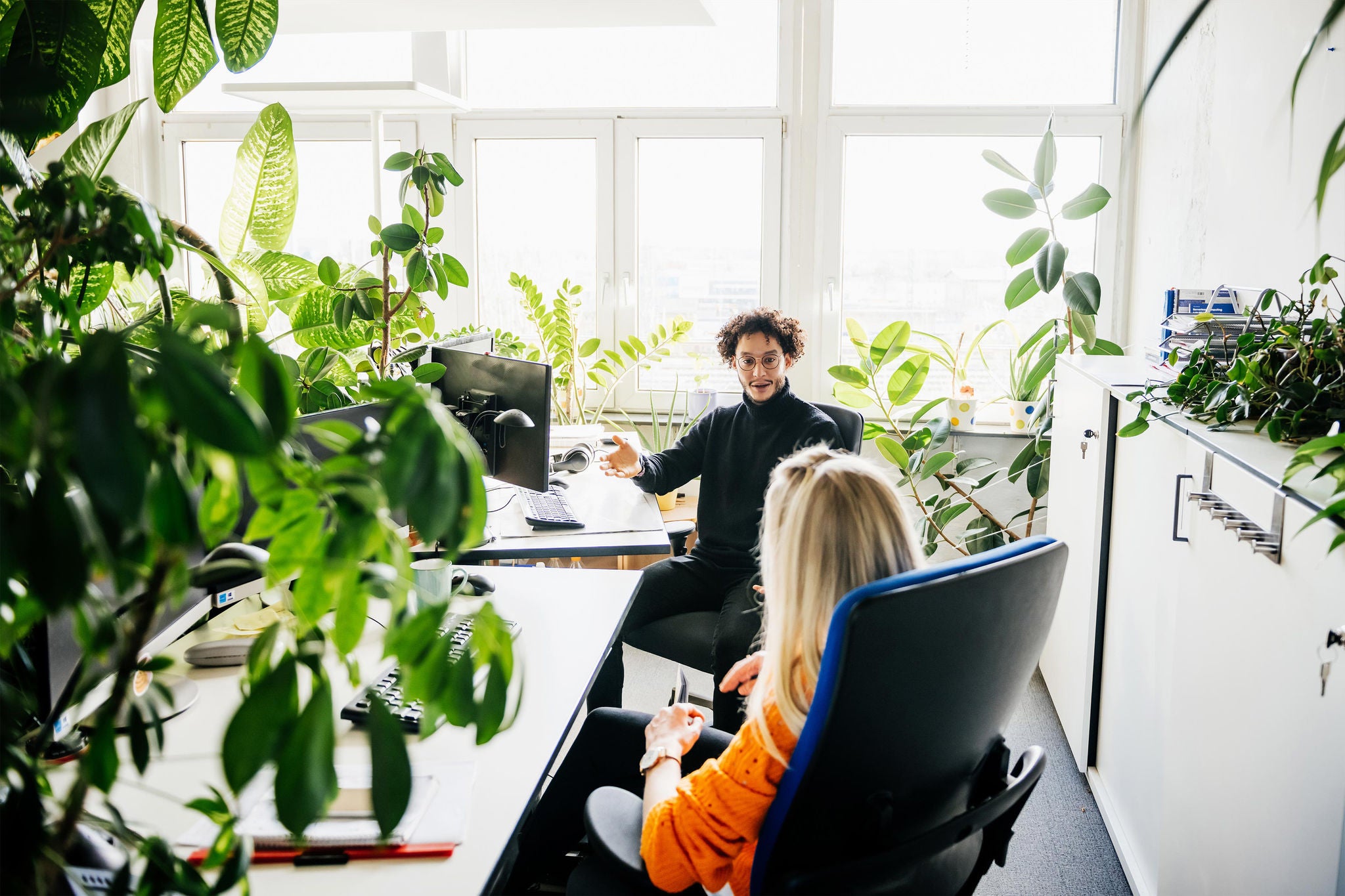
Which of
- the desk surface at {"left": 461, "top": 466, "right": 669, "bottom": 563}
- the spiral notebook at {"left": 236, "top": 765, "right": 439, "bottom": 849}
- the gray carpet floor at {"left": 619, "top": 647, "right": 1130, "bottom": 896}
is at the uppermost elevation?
the desk surface at {"left": 461, "top": 466, "right": 669, "bottom": 563}

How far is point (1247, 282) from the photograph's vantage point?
2766 millimetres

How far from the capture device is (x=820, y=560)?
1.38 metres

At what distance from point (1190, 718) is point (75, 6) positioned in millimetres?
1907

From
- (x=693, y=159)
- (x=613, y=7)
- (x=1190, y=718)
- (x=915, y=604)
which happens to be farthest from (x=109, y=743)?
(x=693, y=159)

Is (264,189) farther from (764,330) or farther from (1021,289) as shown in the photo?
(1021,289)

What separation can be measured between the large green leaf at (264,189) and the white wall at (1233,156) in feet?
6.24

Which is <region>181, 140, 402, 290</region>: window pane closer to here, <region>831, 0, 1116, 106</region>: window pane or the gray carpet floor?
<region>831, 0, 1116, 106</region>: window pane

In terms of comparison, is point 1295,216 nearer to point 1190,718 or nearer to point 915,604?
point 1190,718

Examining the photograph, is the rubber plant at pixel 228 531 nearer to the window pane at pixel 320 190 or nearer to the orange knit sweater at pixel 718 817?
the orange knit sweater at pixel 718 817

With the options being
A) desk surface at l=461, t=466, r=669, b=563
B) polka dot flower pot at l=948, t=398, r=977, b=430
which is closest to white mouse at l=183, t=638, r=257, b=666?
desk surface at l=461, t=466, r=669, b=563

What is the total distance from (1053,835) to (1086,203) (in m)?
2.07

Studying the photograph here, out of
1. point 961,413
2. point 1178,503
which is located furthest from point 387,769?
point 961,413

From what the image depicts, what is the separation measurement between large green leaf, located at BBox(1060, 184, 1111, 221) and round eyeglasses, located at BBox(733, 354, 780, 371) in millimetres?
1222

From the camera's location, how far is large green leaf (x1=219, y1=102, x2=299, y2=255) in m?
2.36
